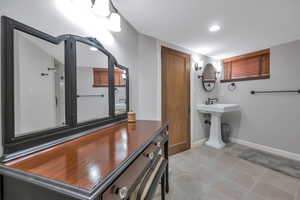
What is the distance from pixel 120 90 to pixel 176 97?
1.34 metres

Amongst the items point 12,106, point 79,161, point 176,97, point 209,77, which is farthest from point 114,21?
point 209,77

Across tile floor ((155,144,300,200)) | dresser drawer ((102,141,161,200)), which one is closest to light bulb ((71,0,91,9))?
dresser drawer ((102,141,161,200))

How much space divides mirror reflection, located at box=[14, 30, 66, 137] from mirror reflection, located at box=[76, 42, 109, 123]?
138 millimetres

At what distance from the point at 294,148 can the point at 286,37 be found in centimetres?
192

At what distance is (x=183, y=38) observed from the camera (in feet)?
7.34

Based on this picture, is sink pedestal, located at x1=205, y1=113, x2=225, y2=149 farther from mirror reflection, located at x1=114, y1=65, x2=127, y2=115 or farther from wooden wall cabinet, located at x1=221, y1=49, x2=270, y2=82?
mirror reflection, located at x1=114, y1=65, x2=127, y2=115

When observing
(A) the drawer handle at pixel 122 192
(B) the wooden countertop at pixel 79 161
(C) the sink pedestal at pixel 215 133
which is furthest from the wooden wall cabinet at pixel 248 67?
(A) the drawer handle at pixel 122 192

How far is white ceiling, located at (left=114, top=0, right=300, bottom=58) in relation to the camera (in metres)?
1.40

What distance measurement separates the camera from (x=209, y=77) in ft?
10.3

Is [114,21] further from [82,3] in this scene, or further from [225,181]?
[225,181]

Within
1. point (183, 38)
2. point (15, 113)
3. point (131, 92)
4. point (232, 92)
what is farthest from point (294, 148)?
point (15, 113)

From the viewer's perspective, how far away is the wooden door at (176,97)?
7.88 ft

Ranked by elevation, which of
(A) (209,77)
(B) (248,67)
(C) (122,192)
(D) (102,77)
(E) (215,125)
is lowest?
(E) (215,125)

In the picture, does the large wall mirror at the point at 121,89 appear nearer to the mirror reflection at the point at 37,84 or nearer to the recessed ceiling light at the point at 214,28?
the mirror reflection at the point at 37,84
